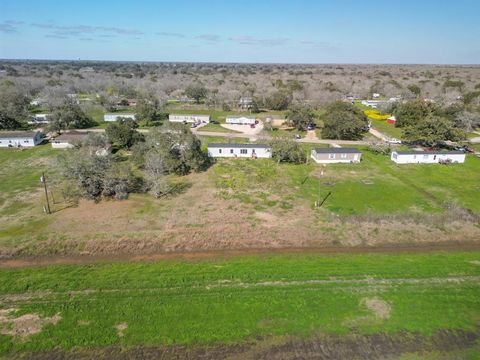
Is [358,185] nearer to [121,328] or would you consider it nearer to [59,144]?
[121,328]

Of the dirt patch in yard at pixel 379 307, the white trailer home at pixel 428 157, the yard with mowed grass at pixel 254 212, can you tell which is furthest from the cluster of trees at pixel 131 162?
the white trailer home at pixel 428 157

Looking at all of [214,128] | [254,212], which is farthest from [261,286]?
[214,128]

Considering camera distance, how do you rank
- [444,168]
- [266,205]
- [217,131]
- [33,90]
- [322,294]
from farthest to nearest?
[33,90], [217,131], [444,168], [266,205], [322,294]

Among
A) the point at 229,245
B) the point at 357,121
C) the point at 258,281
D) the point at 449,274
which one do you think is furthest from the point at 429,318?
the point at 357,121

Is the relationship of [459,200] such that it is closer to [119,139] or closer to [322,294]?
[322,294]

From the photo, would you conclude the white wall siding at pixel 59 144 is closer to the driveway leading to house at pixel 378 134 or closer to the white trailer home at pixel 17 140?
the white trailer home at pixel 17 140

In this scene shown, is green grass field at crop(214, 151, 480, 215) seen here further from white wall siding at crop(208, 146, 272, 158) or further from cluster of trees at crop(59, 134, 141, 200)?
cluster of trees at crop(59, 134, 141, 200)
